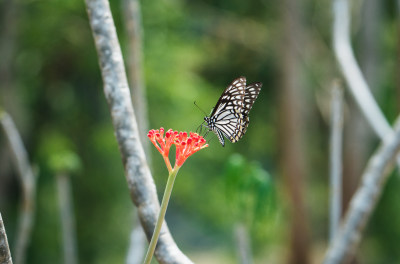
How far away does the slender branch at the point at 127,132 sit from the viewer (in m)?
1.25

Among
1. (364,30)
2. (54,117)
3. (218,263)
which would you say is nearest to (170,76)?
(54,117)

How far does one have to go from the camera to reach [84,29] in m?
6.08

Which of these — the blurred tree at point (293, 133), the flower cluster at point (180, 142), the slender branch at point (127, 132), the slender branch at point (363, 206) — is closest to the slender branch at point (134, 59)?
the slender branch at point (127, 132)

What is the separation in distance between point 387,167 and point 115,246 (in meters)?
4.71

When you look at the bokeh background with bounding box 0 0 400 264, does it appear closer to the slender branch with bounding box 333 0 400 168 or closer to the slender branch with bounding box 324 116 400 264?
the slender branch with bounding box 333 0 400 168

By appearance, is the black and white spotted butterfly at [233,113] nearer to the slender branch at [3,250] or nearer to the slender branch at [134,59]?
the slender branch at [134,59]

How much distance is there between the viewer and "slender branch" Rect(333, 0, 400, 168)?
8.27 ft

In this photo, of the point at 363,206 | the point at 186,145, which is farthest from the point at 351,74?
the point at 186,145

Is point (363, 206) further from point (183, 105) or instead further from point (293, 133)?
point (293, 133)

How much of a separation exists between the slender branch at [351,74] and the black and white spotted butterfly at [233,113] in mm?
765

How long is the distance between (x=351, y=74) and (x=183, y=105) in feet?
12.6

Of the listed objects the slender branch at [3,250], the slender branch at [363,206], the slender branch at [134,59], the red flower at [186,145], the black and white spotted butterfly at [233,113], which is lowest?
the slender branch at [363,206]

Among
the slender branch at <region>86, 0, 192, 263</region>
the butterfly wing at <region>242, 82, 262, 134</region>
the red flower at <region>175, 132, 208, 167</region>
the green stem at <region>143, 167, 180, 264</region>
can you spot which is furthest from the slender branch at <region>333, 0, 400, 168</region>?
the green stem at <region>143, 167, 180, 264</region>

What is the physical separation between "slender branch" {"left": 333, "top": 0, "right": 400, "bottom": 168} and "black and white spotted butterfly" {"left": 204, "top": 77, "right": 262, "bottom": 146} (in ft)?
2.51
